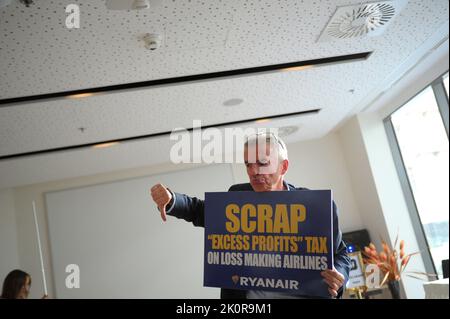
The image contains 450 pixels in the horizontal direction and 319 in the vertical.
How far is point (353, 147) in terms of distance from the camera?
3.51 m

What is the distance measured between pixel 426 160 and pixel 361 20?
2246mm

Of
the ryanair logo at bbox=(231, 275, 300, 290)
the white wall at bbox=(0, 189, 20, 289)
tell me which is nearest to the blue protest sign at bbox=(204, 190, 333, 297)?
the ryanair logo at bbox=(231, 275, 300, 290)

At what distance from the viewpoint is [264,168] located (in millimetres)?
945

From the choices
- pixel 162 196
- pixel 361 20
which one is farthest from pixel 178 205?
pixel 361 20

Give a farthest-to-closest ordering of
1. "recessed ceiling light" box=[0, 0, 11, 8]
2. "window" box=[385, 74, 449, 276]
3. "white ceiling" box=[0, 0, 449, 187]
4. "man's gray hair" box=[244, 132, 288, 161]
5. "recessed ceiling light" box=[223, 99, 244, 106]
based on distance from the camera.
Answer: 1. "window" box=[385, 74, 449, 276]
2. "recessed ceiling light" box=[223, 99, 244, 106]
3. "white ceiling" box=[0, 0, 449, 187]
4. "recessed ceiling light" box=[0, 0, 11, 8]
5. "man's gray hair" box=[244, 132, 288, 161]

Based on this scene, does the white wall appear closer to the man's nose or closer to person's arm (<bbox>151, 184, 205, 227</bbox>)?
person's arm (<bbox>151, 184, 205, 227</bbox>)

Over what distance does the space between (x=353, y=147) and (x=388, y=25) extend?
130 centimetres

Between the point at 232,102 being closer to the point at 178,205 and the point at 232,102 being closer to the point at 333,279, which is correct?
the point at 178,205

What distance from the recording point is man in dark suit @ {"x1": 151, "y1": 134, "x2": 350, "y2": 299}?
91cm

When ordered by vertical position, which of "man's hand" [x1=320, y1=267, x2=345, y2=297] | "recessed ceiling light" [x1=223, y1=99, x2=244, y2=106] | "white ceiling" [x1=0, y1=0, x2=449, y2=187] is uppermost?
"recessed ceiling light" [x1=223, y1=99, x2=244, y2=106]

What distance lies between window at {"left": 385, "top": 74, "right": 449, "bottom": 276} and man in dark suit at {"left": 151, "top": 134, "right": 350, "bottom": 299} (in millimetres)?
2817

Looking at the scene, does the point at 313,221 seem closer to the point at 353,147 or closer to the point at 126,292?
the point at 126,292

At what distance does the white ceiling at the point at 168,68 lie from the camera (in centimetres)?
193
